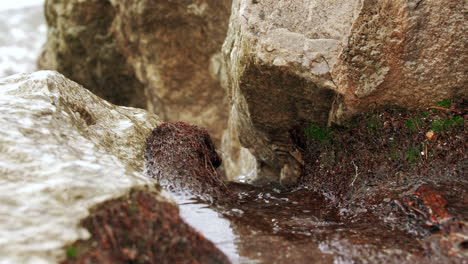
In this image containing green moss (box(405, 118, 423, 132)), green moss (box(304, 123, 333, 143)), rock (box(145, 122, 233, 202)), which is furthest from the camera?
green moss (box(304, 123, 333, 143))

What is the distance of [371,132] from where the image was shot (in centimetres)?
444

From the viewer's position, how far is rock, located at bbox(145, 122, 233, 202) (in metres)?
4.23

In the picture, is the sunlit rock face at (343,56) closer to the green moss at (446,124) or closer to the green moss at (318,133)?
the green moss at (318,133)

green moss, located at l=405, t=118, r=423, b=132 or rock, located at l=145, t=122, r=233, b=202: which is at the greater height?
green moss, located at l=405, t=118, r=423, b=132

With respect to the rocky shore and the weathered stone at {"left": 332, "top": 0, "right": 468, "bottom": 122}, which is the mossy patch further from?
the weathered stone at {"left": 332, "top": 0, "right": 468, "bottom": 122}

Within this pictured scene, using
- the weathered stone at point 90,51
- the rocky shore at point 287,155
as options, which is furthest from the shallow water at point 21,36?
the rocky shore at point 287,155

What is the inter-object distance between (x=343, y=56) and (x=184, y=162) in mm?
2329

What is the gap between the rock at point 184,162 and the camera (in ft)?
13.9

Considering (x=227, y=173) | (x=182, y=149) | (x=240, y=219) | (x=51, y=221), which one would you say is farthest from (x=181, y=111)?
(x=51, y=221)

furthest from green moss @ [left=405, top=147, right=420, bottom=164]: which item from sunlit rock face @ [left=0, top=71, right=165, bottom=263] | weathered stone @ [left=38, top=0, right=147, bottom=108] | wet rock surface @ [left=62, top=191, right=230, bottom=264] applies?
weathered stone @ [left=38, top=0, right=147, bottom=108]

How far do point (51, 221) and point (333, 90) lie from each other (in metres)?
3.36

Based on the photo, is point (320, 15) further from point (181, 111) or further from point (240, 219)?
point (181, 111)

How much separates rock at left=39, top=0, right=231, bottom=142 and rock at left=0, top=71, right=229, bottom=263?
26.0ft

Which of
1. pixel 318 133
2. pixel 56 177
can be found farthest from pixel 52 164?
pixel 318 133
